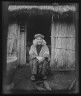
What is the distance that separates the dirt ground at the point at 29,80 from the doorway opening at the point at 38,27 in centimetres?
51

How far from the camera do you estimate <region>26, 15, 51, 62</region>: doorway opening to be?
4.08 meters

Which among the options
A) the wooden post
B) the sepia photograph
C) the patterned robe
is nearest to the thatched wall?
the sepia photograph

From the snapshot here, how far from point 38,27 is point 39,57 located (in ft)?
1.92

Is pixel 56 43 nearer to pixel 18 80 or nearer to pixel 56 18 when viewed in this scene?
pixel 56 18

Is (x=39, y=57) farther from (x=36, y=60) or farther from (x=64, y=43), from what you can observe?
(x=64, y=43)

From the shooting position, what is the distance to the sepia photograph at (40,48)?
4.07 m

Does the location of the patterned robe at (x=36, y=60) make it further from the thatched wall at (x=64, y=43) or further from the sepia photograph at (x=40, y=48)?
the thatched wall at (x=64, y=43)

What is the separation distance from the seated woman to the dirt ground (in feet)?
0.38

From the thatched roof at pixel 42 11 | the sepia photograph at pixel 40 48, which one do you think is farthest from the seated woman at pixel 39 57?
the thatched roof at pixel 42 11

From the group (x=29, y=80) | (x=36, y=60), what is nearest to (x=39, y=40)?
(x=36, y=60)

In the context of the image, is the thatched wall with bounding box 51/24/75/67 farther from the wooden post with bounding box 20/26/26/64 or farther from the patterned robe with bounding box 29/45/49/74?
the wooden post with bounding box 20/26/26/64

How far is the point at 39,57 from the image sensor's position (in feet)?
13.6

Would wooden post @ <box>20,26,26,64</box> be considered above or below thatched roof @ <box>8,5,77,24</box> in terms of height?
below

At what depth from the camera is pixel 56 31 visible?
4.14 m
